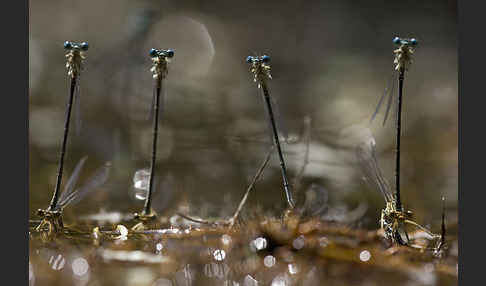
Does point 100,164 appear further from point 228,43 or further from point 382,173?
point 382,173

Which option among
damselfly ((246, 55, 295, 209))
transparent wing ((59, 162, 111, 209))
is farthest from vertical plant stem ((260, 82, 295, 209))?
transparent wing ((59, 162, 111, 209))

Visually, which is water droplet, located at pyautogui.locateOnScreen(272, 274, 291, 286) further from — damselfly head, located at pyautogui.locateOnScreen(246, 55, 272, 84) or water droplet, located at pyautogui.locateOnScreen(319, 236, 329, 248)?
damselfly head, located at pyautogui.locateOnScreen(246, 55, 272, 84)

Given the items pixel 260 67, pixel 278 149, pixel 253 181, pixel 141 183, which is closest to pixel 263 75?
pixel 260 67

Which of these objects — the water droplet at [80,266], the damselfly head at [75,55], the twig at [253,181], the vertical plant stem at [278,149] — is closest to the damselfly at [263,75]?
the vertical plant stem at [278,149]

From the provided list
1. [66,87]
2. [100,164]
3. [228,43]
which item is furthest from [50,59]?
[228,43]

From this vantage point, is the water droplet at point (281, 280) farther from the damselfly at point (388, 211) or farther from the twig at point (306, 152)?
the twig at point (306, 152)

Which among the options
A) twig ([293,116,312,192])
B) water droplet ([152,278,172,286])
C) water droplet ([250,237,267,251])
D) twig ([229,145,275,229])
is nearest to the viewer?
water droplet ([152,278,172,286])
